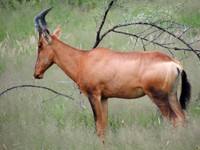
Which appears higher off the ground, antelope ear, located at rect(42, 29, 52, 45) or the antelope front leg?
antelope ear, located at rect(42, 29, 52, 45)

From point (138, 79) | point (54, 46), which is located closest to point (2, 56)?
point (54, 46)

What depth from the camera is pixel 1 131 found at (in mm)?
9320

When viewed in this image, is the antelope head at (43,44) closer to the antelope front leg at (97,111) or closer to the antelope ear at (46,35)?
the antelope ear at (46,35)

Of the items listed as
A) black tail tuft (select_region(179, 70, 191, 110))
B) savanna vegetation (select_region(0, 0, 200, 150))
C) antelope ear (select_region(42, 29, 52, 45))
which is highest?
antelope ear (select_region(42, 29, 52, 45))

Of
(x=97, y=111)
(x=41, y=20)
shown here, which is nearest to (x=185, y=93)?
(x=97, y=111)

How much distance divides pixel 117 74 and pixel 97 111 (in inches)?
23.9

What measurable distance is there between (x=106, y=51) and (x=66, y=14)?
10.1 m

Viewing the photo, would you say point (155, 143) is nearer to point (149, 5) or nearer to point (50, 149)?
point (50, 149)

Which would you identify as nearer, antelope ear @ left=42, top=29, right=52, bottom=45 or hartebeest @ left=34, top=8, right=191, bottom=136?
hartebeest @ left=34, top=8, right=191, bottom=136

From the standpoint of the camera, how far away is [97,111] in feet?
31.7

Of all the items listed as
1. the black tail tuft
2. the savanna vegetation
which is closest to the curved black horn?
the savanna vegetation

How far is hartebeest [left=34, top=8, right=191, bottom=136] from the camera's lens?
919 cm

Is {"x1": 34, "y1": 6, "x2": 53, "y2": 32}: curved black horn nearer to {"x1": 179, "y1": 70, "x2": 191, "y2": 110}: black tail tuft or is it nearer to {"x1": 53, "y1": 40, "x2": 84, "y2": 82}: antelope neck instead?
{"x1": 53, "y1": 40, "x2": 84, "y2": 82}: antelope neck

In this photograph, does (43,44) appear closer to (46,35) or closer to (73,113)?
(46,35)
